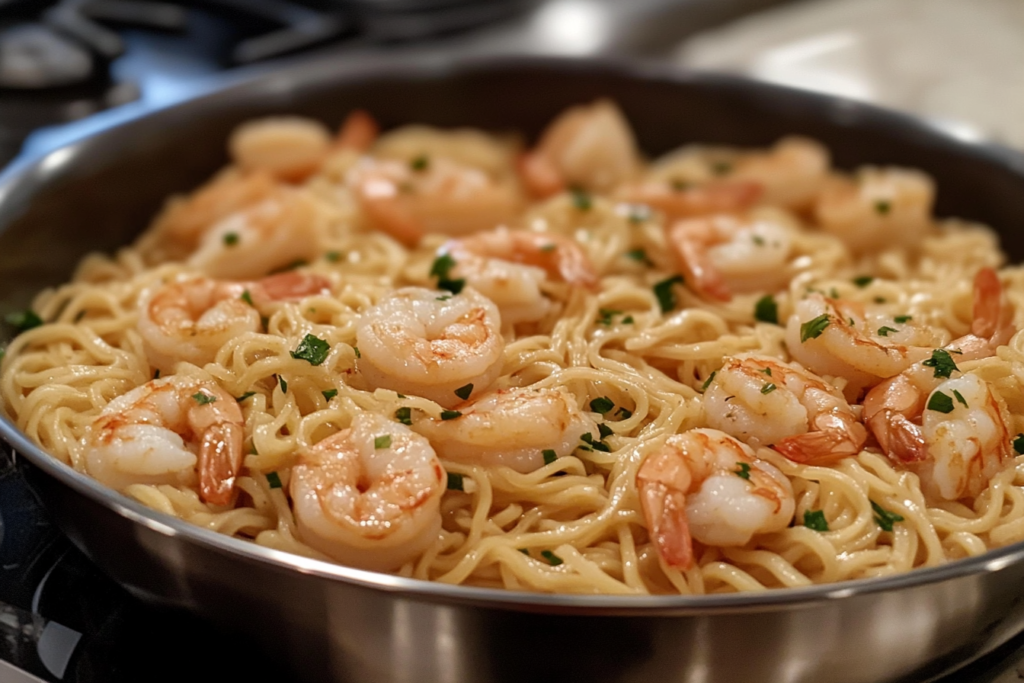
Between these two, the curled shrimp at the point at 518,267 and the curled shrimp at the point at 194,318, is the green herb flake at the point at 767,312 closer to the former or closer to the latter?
the curled shrimp at the point at 518,267

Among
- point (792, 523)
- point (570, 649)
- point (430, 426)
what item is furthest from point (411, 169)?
point (570, 649)

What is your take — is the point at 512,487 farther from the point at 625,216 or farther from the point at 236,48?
the point at 236,48

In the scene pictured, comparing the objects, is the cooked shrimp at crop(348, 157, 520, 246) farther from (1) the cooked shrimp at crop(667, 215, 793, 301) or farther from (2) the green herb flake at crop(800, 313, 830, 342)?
(2) the green herb flake at crop(800, 313, 830, 342)

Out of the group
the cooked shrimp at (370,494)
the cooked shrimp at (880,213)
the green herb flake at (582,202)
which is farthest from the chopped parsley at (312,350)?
the cooked shrimp at (880,213)

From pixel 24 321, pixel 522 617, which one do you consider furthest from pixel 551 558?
pixel 24 321

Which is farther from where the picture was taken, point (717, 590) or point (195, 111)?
point (195, 111)

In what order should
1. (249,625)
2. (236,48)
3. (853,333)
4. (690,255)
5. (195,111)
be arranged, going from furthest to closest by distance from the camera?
(236,48)
(195,111)
(690,255)
(853,333)
(249,625)
